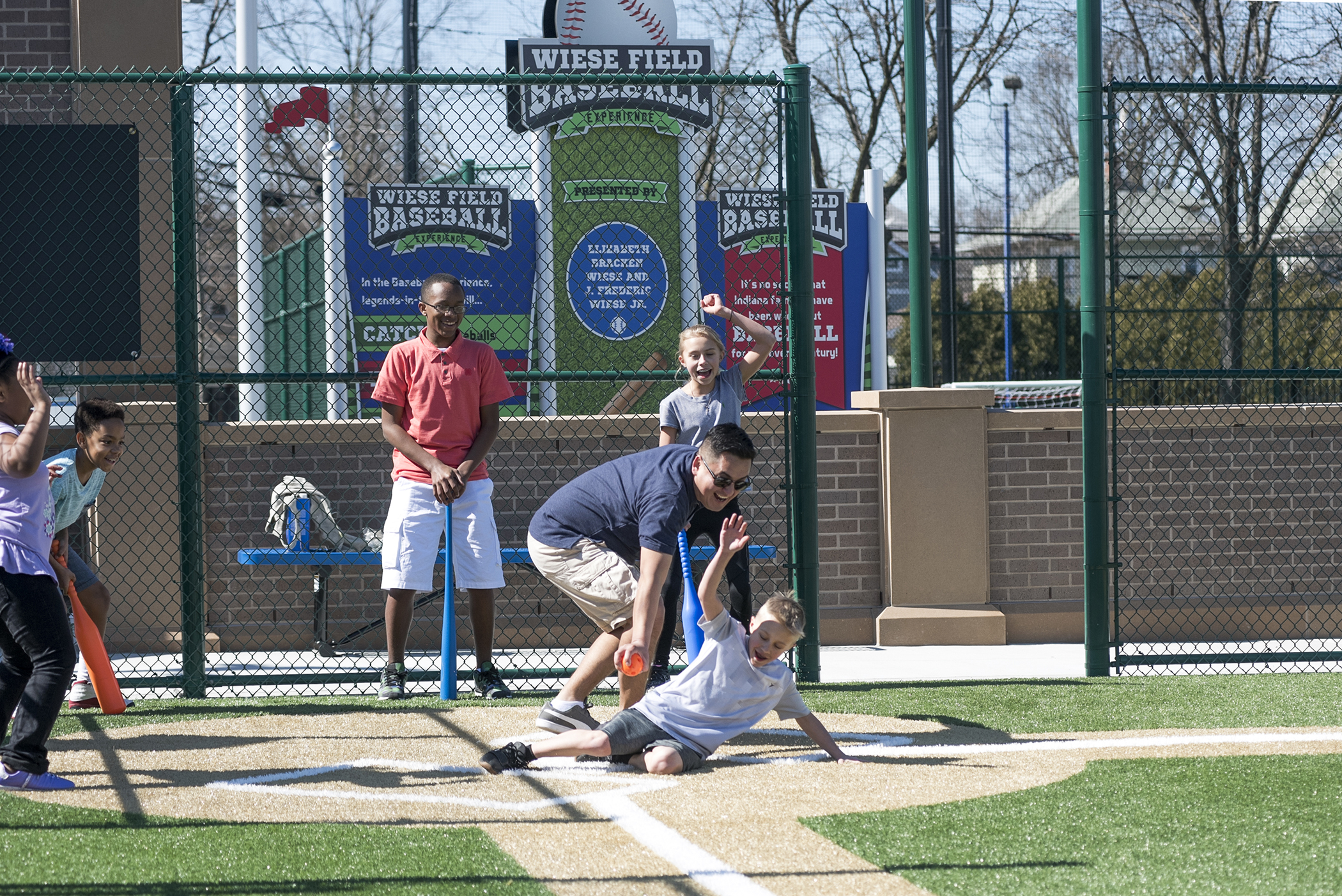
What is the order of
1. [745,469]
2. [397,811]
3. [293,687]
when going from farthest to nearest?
[293,687] → [745,469] → [397,811]

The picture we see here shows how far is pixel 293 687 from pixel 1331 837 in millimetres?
5452

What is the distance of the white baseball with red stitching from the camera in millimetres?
12836

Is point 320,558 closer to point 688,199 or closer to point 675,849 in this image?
point 688,199

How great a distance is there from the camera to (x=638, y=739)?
5156 millimetres

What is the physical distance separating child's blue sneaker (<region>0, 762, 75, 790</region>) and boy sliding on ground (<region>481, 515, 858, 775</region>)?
4.80 ft

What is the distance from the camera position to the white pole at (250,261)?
965cm

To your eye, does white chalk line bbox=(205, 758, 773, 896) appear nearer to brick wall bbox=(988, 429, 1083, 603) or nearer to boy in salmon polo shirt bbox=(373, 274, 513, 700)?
boy in salmon polo shirt bbox=(373, 274, 513, 700)

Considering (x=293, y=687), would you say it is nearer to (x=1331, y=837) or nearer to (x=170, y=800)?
(x=170, y=800)

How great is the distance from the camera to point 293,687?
7910mm

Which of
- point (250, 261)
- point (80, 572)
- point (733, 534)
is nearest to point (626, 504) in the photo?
point (733, 534)

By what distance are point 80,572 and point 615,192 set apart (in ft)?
19.1

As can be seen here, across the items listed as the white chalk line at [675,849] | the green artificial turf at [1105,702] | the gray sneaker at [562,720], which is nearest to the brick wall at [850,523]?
the green artificial turf at [1105,702]

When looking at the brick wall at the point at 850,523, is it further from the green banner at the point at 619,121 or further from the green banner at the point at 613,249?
the green banner at the point at 619,121

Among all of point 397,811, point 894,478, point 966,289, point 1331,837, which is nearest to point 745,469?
point 397,811
